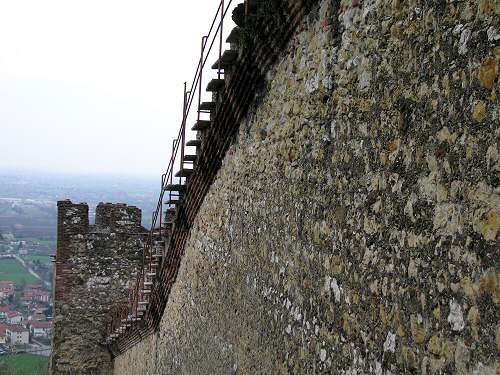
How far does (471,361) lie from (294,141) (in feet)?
7.95

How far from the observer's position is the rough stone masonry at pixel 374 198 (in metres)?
2.44

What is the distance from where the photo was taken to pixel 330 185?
12.5 feet

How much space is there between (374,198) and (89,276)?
1155 centimetres

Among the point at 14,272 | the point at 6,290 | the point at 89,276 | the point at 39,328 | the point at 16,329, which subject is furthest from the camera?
the point at 14,272

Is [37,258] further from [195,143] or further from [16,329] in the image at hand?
[195,143]

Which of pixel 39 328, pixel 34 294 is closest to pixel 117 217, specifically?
pixel 39 328

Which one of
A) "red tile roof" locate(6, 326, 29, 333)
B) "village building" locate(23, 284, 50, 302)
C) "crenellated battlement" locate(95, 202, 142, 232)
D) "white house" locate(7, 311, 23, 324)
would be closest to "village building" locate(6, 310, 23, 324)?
"white house" locate(7, 311, 23, 324)

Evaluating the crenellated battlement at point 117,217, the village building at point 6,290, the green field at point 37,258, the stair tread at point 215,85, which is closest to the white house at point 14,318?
the village building at point 6,290

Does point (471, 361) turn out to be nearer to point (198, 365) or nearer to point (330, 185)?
point (330, 185)

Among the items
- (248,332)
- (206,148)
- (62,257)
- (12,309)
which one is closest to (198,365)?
(248,332)

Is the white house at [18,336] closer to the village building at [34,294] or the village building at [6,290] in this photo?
the village building at [6,290]

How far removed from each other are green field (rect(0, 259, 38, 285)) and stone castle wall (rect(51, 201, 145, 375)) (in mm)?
45163

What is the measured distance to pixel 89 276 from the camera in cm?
1374

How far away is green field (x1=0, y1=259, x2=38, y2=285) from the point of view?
192ft
